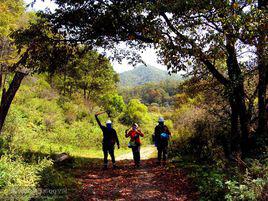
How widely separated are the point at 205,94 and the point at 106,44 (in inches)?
194

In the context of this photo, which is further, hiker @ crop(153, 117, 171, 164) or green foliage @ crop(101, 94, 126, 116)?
green foliage @ crop(101, 94, 126, 116)

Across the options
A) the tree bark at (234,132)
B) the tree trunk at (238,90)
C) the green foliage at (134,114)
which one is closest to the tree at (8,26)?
the tree trunk at (238,90)

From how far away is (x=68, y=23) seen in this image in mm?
10242

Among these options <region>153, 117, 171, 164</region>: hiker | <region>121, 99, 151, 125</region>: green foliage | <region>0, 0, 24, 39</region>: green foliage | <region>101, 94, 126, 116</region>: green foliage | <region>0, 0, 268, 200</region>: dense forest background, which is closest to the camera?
<region>0, 0, 268, 200</region>: dense forest background

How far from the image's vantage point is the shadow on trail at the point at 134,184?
7.60 meters

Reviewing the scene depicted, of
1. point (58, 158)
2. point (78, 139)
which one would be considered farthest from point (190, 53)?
point (78, 139)

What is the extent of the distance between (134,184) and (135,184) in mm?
30

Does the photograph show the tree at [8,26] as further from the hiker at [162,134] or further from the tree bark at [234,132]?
the tree bark at [234,132]

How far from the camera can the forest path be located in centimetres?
760

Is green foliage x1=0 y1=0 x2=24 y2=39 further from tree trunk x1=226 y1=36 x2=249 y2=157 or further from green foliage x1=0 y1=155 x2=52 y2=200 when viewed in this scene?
tree trunk x1=226 y1=36 x2=249 y2=157

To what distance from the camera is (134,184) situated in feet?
29.4

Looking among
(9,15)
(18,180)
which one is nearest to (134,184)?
(18,180)

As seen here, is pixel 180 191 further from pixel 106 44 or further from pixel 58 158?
pixel 106 44

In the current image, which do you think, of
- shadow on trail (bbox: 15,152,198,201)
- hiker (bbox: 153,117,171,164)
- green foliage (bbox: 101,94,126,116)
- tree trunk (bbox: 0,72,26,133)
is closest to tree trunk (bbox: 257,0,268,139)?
shadow on trail (bbox: 15,152,198,201)
